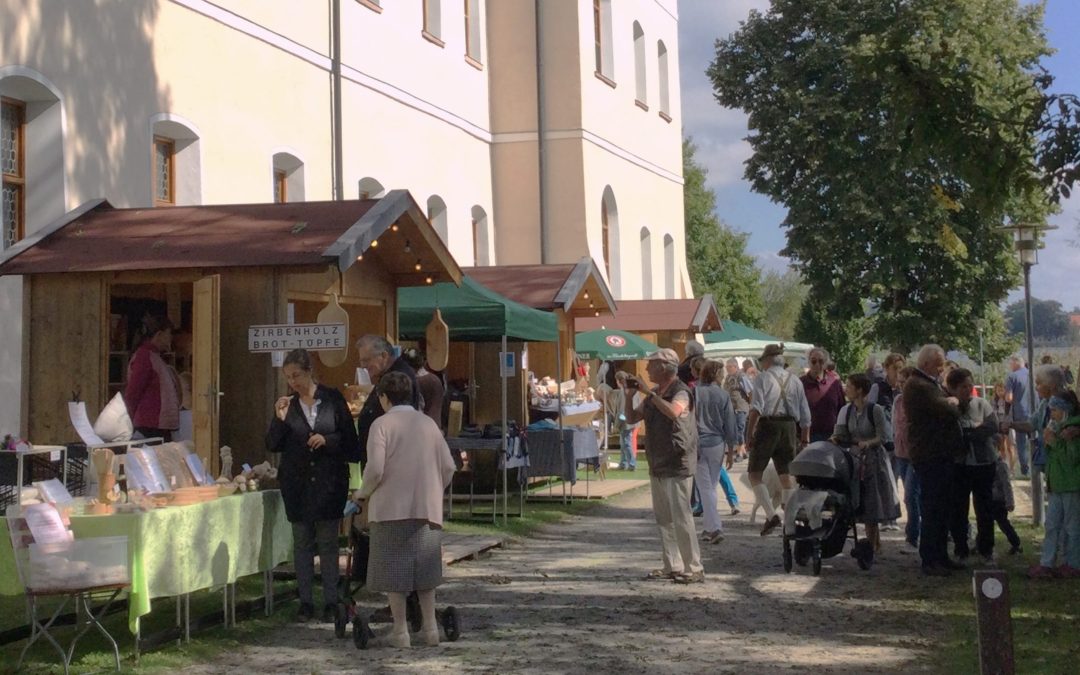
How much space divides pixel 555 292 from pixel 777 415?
6853mm

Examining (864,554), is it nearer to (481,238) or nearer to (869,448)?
(869,448)

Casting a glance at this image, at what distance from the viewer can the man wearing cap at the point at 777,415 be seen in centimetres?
1388

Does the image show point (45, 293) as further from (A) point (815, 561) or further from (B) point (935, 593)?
(B) point (935, 593)

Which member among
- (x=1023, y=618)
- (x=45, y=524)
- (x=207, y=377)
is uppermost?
(x=207, y=377)

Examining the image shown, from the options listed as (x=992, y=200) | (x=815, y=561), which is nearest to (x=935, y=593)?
(x=815, y=561)

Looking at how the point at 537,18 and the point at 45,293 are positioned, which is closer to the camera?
the point at 45,293

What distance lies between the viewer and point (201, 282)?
11.4m

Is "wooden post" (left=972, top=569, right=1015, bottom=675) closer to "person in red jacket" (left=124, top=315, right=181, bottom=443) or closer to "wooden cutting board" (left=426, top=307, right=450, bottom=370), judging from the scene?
"person in red jacket" (left=124, top=315, right=181, bottom=443)

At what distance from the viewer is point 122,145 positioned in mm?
15672

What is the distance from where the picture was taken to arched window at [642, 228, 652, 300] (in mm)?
34750

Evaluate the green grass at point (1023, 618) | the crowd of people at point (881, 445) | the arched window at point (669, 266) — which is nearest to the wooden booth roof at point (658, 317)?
the arched window at point (669, 266)

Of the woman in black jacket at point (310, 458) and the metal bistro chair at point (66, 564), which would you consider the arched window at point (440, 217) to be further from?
the metal bistro chair at point (66, 564)

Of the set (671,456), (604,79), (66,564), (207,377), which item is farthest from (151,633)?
(604,79)

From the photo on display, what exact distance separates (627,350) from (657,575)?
13.9 m
